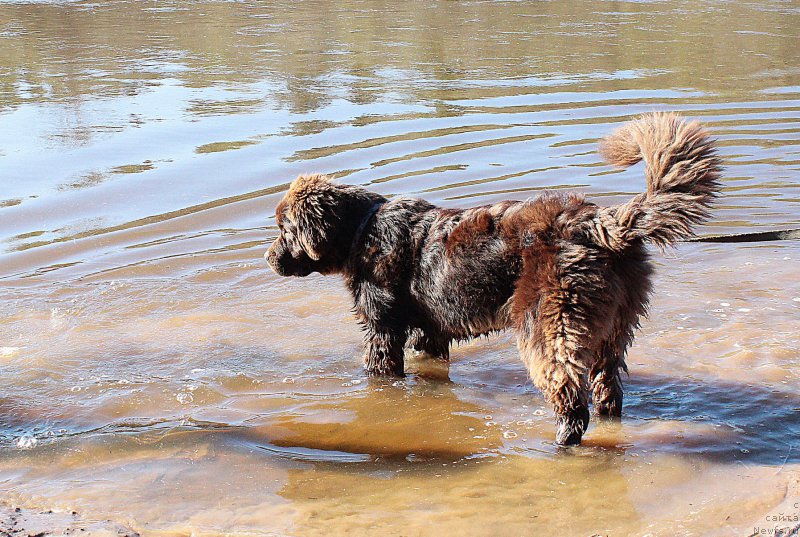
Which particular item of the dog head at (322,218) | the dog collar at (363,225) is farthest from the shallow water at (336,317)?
the dog collar at (363,225)

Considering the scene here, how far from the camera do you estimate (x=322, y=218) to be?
6238 millimetres

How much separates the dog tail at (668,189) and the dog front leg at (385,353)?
1.79 m

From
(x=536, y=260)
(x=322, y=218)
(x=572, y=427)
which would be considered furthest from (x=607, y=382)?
(x=322, y=218)

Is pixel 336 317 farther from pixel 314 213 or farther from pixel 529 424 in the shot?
pixel 529 424

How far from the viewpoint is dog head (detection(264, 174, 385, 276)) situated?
6246 millimetres

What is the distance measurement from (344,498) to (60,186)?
22.8 feet

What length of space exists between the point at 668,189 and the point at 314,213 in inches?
97.2

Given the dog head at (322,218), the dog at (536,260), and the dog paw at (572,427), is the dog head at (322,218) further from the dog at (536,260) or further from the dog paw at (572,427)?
the dog paw at (572,427)

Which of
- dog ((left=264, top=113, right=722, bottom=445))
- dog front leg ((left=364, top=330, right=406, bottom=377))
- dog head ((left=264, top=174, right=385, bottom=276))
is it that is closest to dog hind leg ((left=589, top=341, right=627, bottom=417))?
dog ((left=264, top=113, right=722, bottom=445))

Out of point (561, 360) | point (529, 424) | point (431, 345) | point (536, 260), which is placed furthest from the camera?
point (431, 345)

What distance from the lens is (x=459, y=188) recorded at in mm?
10227

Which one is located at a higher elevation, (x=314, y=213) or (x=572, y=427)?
(x=314, y=213)

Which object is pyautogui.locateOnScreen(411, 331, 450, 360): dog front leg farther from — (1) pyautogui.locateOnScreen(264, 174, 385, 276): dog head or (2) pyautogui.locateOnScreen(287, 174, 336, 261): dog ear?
(2) pyautogui.locateOnScreen(287, 174, 336, 261): dog ear

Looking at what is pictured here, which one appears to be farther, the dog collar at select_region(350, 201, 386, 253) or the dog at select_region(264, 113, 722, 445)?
the dog collar at select_region(350, 201, 386, 253)
